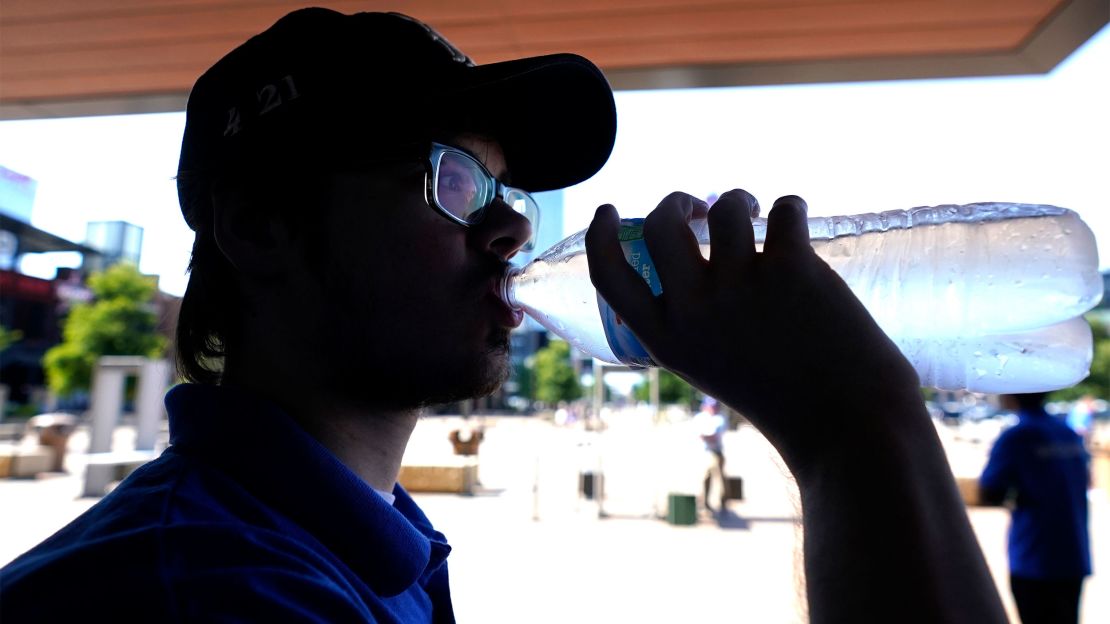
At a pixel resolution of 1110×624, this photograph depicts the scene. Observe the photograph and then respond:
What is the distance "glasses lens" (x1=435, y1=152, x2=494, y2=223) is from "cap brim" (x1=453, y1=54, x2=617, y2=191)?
0.12m

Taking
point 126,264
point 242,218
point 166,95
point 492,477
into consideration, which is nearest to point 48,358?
point 126,264

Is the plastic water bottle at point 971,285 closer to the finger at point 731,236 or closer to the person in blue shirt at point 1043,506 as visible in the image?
the finger at point 731,236

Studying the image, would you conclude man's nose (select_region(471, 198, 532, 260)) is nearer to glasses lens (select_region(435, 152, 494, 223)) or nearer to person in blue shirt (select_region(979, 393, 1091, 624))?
glasses lens (select_region(435, 152, 494, 223))

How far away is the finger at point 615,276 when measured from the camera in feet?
2.64

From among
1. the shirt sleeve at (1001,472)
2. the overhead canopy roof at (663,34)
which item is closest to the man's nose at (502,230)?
the overhead canopy roof at (663,34)

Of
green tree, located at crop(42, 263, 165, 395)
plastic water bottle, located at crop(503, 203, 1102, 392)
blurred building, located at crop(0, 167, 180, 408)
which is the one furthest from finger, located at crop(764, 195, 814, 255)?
blurred building, located at crop(0, 167, 180, 408)

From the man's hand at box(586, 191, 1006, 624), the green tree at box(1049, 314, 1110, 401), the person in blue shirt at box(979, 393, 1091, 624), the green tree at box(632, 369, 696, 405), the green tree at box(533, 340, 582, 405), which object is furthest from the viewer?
the green tree at box(533, 340, 582, 405)

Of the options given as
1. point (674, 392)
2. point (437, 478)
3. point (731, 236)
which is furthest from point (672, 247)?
point (674, 392)

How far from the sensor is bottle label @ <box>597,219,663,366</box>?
112 centimetres

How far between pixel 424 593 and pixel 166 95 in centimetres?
385

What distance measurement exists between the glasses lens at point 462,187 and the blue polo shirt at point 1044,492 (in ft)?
12.4

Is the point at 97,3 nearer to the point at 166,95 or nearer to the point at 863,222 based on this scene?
the point at 166,95

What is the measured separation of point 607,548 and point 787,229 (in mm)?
6704

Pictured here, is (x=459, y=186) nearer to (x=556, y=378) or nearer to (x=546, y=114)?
(x=546, y=114)
